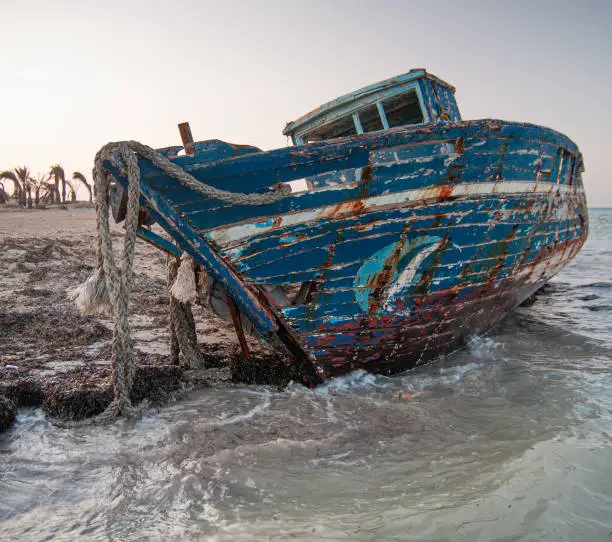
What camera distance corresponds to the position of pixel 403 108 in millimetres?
5465

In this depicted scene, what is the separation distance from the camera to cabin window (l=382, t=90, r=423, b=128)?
16.8 feet

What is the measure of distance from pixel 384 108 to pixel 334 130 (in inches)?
31.0

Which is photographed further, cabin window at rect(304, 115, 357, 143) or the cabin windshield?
cabin window at rect(304, 115, 357, 143)

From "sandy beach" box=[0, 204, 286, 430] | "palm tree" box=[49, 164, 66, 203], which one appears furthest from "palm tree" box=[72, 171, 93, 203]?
"sandy beach" box=[0, 204, 286, 430]

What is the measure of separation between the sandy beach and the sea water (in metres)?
0.19

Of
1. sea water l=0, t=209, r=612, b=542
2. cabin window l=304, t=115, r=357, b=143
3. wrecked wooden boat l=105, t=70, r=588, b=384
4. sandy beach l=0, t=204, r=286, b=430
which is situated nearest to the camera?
sea water l=0, t=209, r=612, b=542

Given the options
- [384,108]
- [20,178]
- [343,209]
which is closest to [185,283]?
[343,209]

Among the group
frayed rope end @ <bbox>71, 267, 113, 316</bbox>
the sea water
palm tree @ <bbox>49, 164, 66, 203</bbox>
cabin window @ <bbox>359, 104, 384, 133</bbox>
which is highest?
palm tree @ <bbox>49, 164, 66, 203</bbox>

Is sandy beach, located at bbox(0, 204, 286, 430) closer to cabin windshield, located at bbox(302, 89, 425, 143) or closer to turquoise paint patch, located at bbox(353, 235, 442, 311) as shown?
turquoise paint patch, located at bbox(353, 235, 442, 311)

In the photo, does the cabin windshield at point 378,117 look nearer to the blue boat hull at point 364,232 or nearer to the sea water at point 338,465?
the blue boat hull at point 364,232

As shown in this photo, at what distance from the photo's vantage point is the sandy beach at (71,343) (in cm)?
336

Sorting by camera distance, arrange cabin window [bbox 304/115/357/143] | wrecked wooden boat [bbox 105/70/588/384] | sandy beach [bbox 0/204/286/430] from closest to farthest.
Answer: wrecked wooden boat [bbox 105/70/588/384] → sandy beach [bbox 0/204/286/430] → cabin window [bbox 304/115/357/143]

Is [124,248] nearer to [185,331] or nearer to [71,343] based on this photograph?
[185,331]

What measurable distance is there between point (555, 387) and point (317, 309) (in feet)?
6.81
